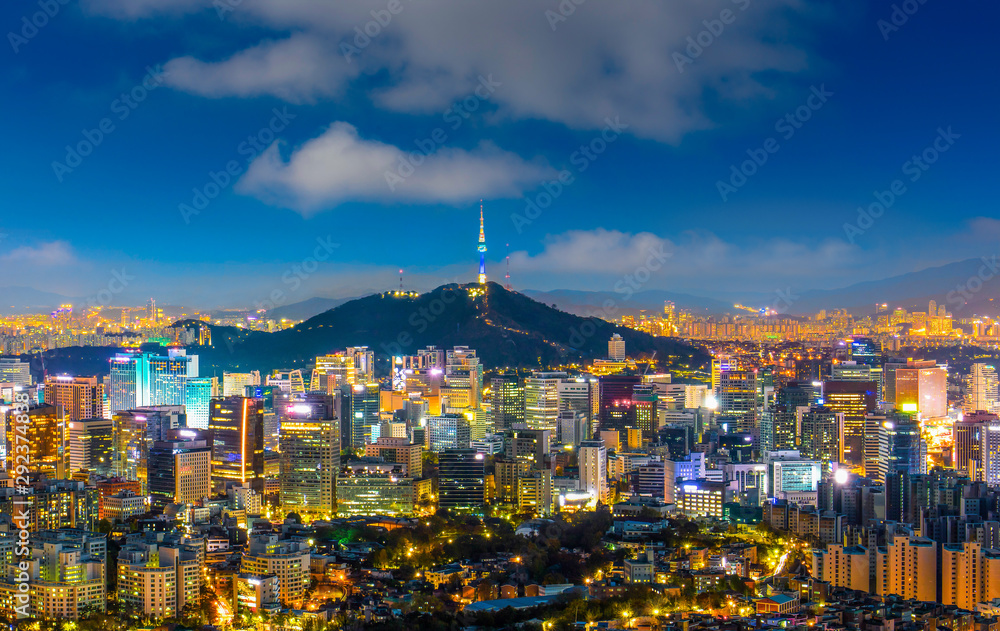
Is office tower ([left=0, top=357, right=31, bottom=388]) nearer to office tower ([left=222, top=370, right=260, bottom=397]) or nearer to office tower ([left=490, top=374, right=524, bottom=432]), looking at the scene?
office tower ([left=222, top=370, right=260, bottom=397])

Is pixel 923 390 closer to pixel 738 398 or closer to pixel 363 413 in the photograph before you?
pixel 738 398

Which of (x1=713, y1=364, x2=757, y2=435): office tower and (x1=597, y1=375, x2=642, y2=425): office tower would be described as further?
(x1=597, y1=375, x2=642, y2=425): office tower

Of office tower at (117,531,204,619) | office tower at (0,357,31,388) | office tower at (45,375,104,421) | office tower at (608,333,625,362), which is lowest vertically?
office tower at (117,531,204,619)

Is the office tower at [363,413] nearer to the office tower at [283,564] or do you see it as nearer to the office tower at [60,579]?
the office tower at [283,564]

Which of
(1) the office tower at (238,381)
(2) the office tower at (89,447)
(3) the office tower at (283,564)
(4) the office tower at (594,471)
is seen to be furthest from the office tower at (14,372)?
(3) the office tower at (283,564)

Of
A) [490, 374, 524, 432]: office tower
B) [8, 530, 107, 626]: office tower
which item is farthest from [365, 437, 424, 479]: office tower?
[8, 530, 107, 626]: office tower

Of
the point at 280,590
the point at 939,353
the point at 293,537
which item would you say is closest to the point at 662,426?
the point at 939,353

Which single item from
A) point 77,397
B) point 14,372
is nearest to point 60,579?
point 77,397
